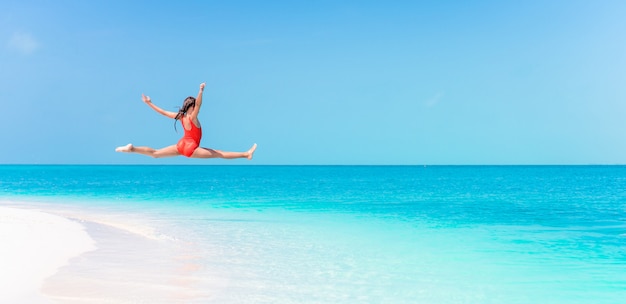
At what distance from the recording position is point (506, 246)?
56.2ft

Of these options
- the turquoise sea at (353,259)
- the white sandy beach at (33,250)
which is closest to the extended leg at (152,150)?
the turquoise sea at (353,259)

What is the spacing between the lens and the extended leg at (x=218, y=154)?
8.07 metres

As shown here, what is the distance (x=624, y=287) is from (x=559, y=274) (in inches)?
57.5

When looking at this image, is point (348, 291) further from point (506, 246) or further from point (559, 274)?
point (506, 246)

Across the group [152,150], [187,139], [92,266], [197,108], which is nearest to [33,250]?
[92,266]

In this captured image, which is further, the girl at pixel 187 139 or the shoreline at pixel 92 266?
the shoreline at pixel 92 266

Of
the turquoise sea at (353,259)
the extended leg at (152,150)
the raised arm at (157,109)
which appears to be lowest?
the turquoise sea at (353,259)

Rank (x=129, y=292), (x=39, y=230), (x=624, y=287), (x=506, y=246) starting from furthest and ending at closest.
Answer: (x=506, y=246)
(x=39, y=230)
(x=624, y=287)
(x=129, y=292)

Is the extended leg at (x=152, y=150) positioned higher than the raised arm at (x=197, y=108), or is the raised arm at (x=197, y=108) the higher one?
the raised arm at (x=197, y=108)

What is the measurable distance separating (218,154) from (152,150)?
3.08ft

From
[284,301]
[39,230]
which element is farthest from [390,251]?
[39,230]

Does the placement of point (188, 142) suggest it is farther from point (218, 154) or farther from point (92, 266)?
point (92, 266)

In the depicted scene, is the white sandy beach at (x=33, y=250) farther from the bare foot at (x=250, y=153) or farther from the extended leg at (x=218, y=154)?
the bare foot at (x=250, y=153)

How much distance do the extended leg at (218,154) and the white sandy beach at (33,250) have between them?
3.19 m
